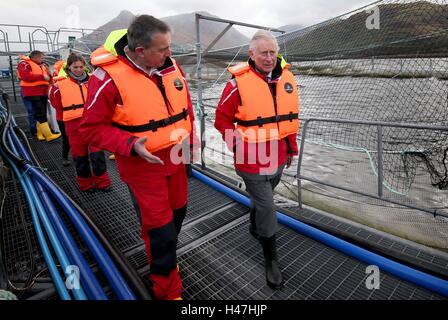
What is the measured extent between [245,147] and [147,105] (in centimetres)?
93

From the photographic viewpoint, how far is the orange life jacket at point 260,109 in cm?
247

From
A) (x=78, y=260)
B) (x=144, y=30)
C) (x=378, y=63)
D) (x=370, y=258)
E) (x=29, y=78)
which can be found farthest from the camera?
(x=29, y=78)

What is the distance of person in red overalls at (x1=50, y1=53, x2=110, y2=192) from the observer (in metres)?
4.27

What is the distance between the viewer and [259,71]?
2539mm

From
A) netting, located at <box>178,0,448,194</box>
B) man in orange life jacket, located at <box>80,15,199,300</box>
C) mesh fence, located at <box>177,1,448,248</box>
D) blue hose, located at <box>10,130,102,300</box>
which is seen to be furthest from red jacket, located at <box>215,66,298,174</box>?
netting, located at <box>178,0,448,194</box>

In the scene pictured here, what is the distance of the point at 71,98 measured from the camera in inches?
169

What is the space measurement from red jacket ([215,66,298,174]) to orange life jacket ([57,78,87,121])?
8.84 feet

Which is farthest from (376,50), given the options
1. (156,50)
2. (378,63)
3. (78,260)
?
(78,260)

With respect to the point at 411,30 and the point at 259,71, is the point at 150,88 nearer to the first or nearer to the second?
the point at 259,71

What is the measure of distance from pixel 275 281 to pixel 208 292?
566 mm

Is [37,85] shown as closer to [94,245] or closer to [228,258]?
[94,245]

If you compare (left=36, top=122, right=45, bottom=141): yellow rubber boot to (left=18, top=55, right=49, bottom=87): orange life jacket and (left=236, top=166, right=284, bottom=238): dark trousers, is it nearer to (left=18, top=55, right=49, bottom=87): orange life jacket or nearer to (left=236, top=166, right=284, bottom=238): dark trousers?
(left=18, top=55, right=49, bottom=87): orange life jacket

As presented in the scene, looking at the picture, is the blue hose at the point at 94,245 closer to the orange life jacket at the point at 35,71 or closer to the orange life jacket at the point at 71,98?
the orange life jacket at the point at 71,98

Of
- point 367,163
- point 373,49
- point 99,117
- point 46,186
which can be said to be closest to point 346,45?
point 373,49
